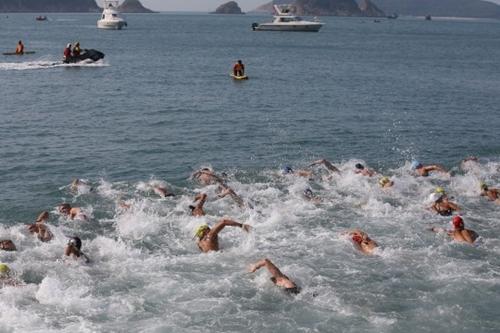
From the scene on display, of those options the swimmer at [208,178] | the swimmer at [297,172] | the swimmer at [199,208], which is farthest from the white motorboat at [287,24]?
the swimmer at [199,208]

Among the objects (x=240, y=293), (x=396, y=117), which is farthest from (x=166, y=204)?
(x=396, y=117)

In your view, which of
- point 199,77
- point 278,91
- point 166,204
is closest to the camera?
point 166,204

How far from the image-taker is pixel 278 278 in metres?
18.1

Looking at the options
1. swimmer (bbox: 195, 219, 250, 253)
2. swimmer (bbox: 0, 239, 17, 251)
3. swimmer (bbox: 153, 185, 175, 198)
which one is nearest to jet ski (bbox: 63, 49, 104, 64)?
swimmer (bbox: 153, 185, 175, 198)

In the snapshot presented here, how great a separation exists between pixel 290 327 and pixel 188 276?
14.3 feet

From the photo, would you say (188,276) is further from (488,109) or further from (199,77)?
(199,77)

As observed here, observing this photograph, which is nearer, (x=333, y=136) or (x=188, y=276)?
(x=188, y=276)

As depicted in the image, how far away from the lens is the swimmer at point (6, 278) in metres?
17.9

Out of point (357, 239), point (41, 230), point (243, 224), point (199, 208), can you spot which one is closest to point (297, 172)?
point (199, 208)

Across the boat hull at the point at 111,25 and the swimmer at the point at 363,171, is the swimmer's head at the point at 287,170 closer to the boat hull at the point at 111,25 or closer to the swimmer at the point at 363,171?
the swimmer at the point at 363,171

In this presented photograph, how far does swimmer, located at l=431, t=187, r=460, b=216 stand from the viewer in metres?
25.1

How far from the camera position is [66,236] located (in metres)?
22.5

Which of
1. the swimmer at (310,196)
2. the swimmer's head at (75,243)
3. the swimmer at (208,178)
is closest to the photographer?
the swimmer's head at (75,243)

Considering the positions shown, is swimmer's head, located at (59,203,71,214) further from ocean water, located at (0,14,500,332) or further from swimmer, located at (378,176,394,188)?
swimmer, located at (378,176,394,188)
